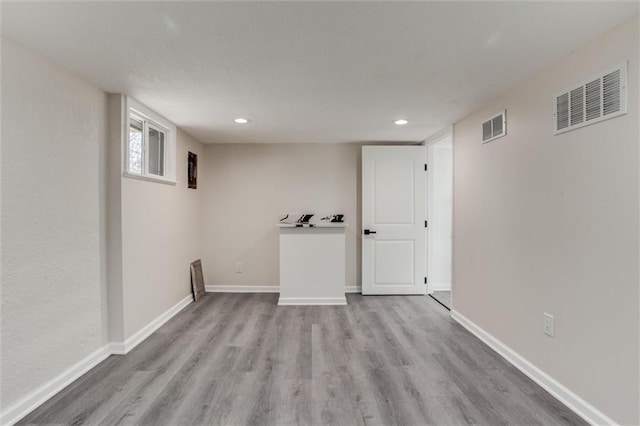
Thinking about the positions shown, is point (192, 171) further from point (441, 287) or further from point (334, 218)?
point (441, 287)

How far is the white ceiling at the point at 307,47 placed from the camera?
1.48 metres

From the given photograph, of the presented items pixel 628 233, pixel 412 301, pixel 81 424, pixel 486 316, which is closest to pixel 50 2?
pixel 81 424

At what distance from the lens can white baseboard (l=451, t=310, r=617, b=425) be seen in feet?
5.71

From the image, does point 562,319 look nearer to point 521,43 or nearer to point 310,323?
point 521,43

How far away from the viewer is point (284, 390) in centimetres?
207

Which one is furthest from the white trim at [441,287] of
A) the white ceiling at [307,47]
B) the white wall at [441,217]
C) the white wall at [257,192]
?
the white ceiling at [307,47]

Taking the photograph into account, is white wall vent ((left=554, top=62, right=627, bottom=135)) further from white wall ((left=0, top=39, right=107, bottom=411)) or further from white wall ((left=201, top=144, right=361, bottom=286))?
white wall ((left=0, top=39, right=107, bottom=411))

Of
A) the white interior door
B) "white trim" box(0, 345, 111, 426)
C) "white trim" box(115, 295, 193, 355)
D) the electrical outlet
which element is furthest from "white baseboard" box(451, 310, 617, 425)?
"white trim" box(0, 345, 111, 426)

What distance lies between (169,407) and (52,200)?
4.97ft

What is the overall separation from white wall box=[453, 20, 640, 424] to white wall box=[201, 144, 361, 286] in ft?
6.97

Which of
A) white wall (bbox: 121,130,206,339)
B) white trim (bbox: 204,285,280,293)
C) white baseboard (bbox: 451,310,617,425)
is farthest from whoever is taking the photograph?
white trim (bbox: 204,285,280,293)

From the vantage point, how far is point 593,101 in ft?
5.73

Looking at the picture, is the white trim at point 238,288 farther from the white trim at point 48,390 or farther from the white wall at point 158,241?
the white trim at point 48,390

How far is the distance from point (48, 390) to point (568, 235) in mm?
3399
